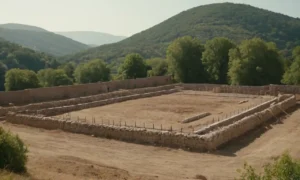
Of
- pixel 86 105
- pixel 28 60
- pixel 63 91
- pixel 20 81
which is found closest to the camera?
pixel 86 105

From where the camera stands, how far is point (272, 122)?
26.2m

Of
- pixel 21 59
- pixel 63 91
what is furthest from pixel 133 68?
pixel 21 59

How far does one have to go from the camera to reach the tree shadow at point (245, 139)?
19136 millimetres

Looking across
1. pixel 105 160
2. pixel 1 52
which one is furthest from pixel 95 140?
pixel 1 52

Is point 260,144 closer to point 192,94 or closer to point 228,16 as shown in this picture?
point 192,94

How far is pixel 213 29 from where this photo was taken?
115 meters

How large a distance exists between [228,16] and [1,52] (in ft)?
241

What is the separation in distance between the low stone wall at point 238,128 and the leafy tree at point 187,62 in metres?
24.6

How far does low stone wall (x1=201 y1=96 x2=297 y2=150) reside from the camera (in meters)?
19.4

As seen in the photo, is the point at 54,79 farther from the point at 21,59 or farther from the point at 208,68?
the point at 21,59

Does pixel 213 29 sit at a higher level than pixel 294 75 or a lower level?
higher

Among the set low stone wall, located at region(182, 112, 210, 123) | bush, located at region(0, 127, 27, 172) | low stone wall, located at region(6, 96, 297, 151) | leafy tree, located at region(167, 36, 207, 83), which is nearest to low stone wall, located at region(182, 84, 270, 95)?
leafy tree, located at region(167, 36, 207, 83)

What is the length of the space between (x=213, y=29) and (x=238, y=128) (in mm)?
96026

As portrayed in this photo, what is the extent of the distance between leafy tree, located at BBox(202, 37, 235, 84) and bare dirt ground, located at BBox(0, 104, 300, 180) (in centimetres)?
2959
